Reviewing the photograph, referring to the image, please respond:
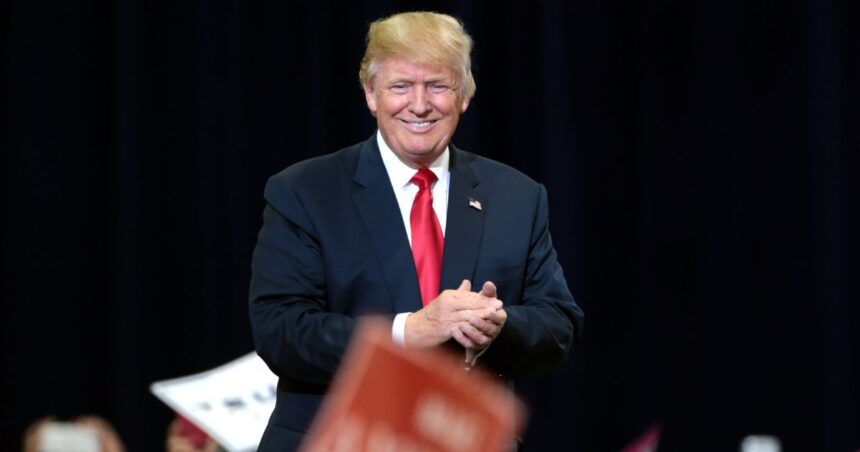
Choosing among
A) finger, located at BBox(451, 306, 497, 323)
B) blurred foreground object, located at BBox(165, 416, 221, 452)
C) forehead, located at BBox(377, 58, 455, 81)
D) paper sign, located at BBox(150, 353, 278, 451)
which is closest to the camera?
finger, located at BBox(451, 306, 497, 323)

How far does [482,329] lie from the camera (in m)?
1.95

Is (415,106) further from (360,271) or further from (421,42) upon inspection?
(360,271)

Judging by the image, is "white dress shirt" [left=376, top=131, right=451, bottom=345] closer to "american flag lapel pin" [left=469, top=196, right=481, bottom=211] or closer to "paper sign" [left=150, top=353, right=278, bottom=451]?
"american flag lapel pin" [left=469, top=196, right=481, bottom=211]

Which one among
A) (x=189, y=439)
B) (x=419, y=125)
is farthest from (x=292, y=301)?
(x=189, y=439)

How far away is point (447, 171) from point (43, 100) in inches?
74.7

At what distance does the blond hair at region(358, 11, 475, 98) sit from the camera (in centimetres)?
216

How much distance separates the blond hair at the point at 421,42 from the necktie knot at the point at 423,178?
0.51 ft

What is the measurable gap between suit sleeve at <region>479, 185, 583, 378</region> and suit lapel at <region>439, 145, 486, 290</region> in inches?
3.5

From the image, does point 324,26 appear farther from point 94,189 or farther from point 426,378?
point 426,378

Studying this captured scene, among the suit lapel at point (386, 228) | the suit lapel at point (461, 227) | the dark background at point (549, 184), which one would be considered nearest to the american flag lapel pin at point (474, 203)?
the suit lapel at point (461, 227)

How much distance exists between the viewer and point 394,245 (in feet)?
7.00

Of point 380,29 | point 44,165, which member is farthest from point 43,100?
point 380,29

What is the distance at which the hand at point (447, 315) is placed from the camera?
192cm

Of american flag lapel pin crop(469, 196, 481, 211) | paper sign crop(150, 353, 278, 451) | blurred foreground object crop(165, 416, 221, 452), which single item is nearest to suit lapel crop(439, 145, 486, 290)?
american flag lapel pin crop(469, 196, 481, 211)
